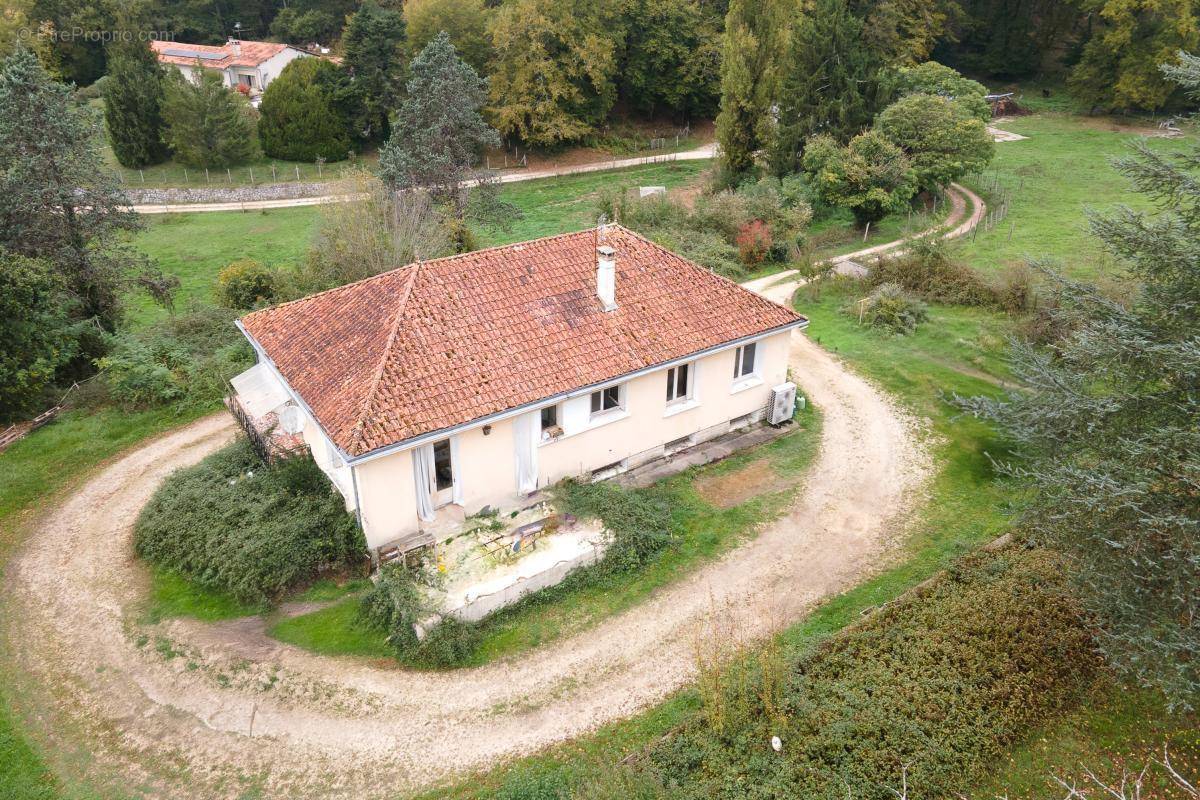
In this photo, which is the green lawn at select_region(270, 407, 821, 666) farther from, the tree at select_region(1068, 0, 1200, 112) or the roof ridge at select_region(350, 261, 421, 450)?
the tree at select_region(1068, 0, 1200, 112)

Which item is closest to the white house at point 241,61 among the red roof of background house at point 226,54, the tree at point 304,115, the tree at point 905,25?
the red roof of background house at point 226,54

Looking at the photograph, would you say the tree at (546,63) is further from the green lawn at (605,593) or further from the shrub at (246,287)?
the green lawn at (605,593)

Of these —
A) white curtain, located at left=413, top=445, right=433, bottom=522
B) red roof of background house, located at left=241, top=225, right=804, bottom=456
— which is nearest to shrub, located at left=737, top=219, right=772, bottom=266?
red roof of background house, located at left=241, top=225, right=804, bottom=456

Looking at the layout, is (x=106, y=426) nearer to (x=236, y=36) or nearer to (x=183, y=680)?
(x=183, y=680)

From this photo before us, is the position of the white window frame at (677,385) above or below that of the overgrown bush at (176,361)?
above

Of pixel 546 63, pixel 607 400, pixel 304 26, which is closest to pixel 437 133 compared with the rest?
pixel 546 63

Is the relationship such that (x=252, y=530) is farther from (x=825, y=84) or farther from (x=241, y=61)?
(x=241, y=61)
